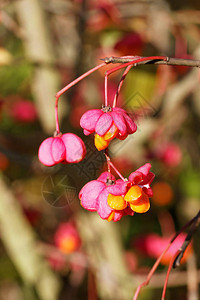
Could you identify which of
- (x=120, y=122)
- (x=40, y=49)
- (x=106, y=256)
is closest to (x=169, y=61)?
(x=120, y=122)

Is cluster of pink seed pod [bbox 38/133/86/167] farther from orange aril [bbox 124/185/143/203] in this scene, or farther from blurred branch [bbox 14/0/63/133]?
blurred branch [bbox 14/0/63/133]

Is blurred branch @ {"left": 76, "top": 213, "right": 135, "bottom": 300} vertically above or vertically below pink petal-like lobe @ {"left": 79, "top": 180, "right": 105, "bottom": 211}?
below

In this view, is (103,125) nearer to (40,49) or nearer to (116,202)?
(116,202)

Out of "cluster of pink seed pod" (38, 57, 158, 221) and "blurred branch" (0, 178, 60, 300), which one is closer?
"cluster of pink seed pod" (38, 57, 158, 221)

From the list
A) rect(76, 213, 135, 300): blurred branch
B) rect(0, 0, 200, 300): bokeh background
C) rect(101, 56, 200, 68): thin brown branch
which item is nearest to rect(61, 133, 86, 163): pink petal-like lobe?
rect(101, 56, 200, 68): thin brown branch

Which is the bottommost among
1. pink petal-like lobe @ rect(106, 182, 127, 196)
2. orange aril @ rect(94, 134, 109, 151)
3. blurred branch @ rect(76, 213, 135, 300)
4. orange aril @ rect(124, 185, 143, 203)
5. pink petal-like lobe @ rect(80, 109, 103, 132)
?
blurred branch @ rect(76, 213, 135, 300)

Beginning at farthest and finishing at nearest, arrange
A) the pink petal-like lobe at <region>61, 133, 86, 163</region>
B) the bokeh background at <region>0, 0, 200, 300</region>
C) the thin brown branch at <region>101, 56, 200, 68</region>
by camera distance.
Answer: the bokeh background at <region>0, 0, 200, 300</region> → the pink petal-like lobe at <region>61, 133, 86, 163</region> → the thin brown branch at <region>101, 56, 200, 68</region>

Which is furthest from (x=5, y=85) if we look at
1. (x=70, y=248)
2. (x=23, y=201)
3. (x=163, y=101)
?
(x=163, y=101)

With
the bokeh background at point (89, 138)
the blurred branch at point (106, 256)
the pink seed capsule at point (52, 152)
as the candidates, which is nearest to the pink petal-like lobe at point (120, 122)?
the pink seed capsule at point (52, 152)
